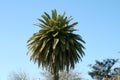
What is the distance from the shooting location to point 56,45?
179 feet

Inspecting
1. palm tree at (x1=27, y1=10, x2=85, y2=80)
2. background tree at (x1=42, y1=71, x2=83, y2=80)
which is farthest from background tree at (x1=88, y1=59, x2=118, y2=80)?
palm tree at (x1=27, y1=10, x2=85, y2=80)

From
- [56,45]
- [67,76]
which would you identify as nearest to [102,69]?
[67,76]

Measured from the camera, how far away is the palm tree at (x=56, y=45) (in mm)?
54531

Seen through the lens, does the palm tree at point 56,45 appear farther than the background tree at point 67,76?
No

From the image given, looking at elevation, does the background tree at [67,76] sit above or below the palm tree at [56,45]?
above

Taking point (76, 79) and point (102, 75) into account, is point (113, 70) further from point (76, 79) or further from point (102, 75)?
point (76, 79)

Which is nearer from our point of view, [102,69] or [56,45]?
[56,45]

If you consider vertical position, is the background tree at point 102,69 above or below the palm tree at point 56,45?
above

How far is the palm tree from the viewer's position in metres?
54.5

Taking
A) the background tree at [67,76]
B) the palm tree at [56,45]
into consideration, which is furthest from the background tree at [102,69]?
the palm tree at [56,45]

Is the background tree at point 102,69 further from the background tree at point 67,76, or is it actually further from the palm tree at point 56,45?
the palm tree at point 56,45

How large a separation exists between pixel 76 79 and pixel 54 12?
1383 inches

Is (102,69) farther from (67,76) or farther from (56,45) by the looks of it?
(56,45)

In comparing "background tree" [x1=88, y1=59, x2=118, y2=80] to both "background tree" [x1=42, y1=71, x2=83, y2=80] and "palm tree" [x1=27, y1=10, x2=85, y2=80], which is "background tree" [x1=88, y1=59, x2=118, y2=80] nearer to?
"background tree" [x1=42, y1=71, x2=83, y2=80]
